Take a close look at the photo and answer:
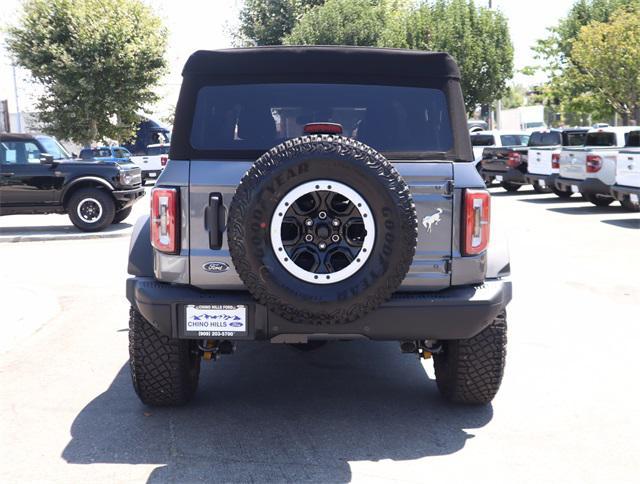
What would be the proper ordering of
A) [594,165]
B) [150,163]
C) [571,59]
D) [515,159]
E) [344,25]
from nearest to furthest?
1. [594,165]
2. [515,159]
3. [150,163]
4. [571,59]
5. [344,25]

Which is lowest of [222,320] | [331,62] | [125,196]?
[125,196]

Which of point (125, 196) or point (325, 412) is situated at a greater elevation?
point (125, 196)

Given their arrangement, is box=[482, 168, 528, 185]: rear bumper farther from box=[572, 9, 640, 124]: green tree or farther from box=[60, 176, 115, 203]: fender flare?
box=[572, 9, 640, 124]: green tree

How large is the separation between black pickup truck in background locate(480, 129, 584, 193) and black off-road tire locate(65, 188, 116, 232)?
11.2 m

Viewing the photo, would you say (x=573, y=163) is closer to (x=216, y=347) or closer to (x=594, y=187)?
(x=594, y=187)

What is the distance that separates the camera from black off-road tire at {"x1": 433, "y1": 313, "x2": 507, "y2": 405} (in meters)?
4.86

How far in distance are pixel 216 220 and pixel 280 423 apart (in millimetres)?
1260

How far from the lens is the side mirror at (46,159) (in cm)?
1528

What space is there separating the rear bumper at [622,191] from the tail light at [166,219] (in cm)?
1231

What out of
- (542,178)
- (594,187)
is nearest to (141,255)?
(594,187)

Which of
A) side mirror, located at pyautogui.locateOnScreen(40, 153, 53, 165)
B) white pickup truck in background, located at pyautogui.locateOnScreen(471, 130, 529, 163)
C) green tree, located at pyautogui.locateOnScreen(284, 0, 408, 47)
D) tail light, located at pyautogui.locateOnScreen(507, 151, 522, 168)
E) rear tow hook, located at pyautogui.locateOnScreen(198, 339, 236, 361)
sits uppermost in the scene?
A: green tree, located at pyautogui.locateOnScreen(284, 0, 408, 47)

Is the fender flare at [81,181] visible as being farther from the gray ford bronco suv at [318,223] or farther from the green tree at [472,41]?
the green tree at [472,41]

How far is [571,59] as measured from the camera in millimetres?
39312

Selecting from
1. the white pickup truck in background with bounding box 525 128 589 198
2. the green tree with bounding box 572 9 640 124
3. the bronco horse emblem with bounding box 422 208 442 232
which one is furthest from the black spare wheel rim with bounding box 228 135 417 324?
the green tree with bounding box 572 9 640 124
